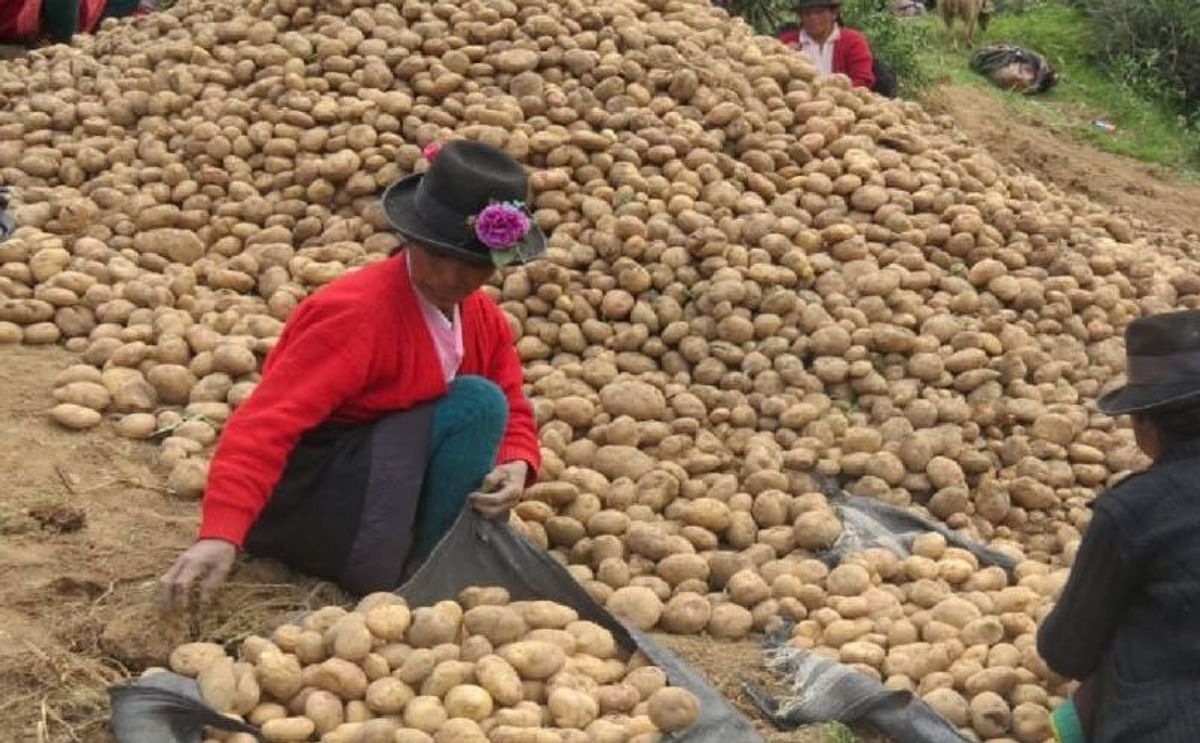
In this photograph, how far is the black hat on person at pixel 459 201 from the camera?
2.92 metres

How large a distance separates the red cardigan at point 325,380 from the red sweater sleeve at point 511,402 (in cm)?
16

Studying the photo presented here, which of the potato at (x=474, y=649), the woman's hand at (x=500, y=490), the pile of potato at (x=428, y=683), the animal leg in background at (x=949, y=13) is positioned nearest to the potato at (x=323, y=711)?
the pile of potato at (x=428, y=683)

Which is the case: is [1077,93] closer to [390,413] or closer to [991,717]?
[991,717]

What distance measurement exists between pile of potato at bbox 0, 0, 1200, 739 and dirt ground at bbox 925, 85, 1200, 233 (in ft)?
8.51

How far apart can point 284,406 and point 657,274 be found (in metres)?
1.86

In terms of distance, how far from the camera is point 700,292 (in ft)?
14.8

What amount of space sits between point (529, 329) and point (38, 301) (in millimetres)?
1559

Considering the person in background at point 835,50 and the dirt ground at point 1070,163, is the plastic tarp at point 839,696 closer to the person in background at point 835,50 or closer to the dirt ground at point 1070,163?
the person in background at point 835,50

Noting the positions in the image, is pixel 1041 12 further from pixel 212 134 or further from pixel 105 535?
pixel 105 535

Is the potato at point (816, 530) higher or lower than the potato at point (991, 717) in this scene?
lower

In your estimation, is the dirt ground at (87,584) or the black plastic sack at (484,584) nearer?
the black plastic sack at (484,584)

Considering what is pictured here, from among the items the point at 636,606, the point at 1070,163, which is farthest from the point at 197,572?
the point at 1070,163

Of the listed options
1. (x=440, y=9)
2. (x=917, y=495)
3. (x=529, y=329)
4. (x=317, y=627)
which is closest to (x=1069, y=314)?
(x=917, y=495)

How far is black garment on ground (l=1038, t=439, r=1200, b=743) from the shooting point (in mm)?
2445
